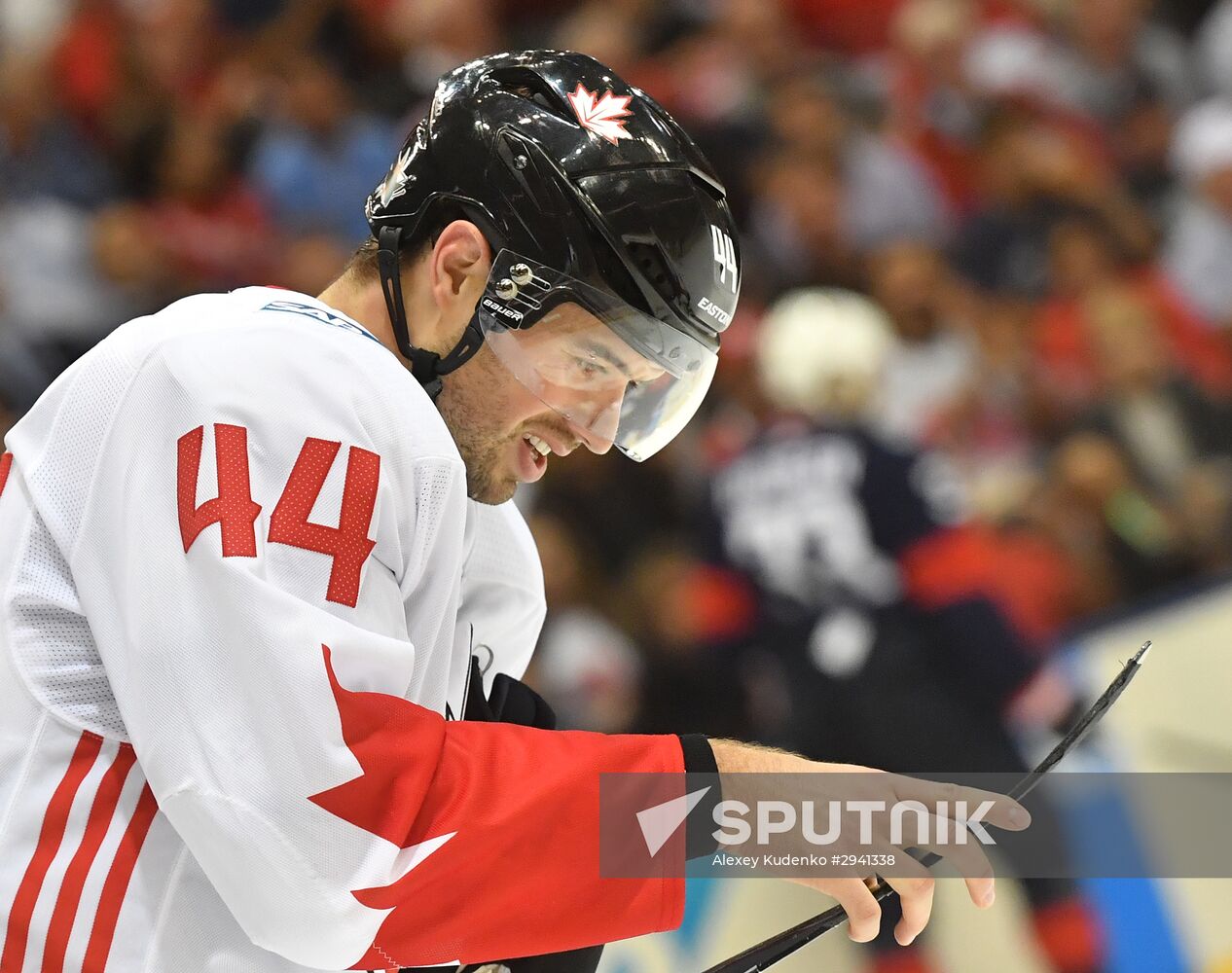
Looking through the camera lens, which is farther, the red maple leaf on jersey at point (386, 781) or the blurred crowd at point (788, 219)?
the blurred crowd at point (788, 219)

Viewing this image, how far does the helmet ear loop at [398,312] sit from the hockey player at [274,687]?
22 cm

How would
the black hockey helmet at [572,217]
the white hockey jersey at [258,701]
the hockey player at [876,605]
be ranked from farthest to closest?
the hockey player at [876,605] < the black hockey helmet at [572,217] < the white hockey jersey at [258,701]

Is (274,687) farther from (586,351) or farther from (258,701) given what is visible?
(586,351)

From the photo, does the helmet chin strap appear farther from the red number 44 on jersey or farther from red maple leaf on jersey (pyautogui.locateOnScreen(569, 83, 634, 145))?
the red number 44 on jersey

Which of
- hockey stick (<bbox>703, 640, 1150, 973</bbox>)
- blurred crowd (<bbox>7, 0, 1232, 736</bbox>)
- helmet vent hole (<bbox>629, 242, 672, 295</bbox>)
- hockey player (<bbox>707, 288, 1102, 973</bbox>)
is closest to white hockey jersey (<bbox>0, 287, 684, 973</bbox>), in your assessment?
hockey stick (<bbox>703, 640, 1150, 973</bbox>)

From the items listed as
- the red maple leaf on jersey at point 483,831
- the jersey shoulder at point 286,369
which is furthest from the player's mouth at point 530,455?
the red maple leaf on jersey at point 483,831

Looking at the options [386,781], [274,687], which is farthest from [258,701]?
[386,781]

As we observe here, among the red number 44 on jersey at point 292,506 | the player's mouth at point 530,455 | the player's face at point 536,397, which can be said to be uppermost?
the red number 44 on jersey at point 292,506

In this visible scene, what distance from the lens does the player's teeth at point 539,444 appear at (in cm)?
236

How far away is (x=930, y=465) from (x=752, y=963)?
3.18 meters

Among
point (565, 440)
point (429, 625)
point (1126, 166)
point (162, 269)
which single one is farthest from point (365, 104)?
point (429, 625)

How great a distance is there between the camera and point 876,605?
4980mm

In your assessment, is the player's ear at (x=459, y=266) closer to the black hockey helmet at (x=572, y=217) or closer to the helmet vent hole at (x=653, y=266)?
the black hockey helmet at (x=572, y=217)

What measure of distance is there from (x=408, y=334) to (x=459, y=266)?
0.13 m
